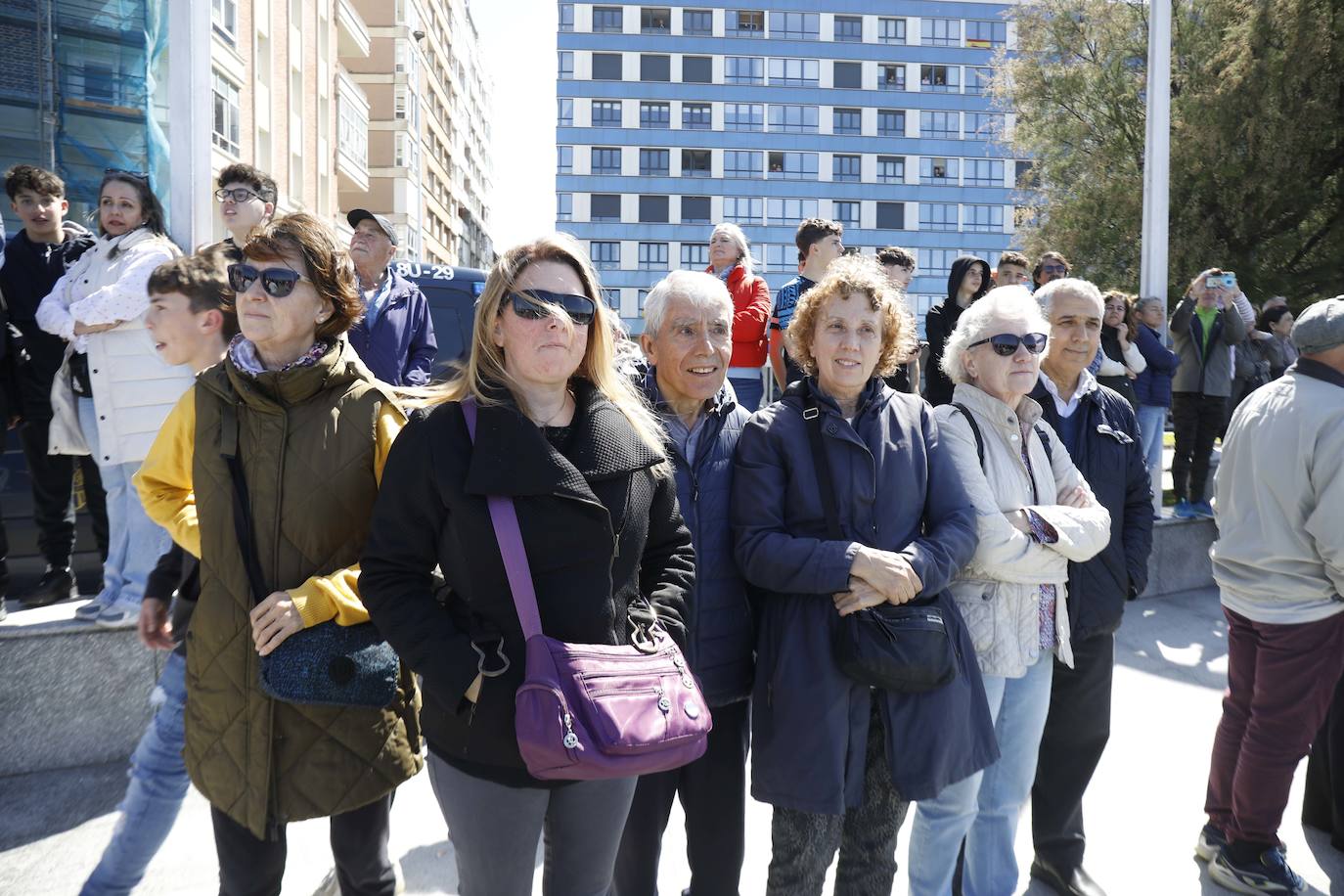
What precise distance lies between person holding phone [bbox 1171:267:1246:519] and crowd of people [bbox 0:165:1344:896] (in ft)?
17.5

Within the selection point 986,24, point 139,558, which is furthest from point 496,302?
point 986,24

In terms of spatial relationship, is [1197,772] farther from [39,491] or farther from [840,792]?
[39,491]

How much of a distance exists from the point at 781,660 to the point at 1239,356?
946cm

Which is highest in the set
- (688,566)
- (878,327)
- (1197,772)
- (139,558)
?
(878,327)

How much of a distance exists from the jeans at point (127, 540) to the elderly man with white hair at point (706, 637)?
107 inches

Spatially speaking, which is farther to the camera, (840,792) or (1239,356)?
(1239,356)

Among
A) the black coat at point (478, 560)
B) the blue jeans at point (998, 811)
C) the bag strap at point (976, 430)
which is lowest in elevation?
the blue jeans at point (998, 811)

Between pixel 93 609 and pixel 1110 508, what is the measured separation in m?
4.33

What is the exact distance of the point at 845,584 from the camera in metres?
2.62

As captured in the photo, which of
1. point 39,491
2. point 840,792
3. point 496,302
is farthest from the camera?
point 39,491

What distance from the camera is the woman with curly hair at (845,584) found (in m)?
2.66

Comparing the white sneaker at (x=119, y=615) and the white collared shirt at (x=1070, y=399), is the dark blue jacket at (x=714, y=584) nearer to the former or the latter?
the white collared shirt at (x=1070, y=399)

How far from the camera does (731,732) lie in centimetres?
292

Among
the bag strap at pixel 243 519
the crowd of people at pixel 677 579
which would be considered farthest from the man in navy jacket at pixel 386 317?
the bag strap at pixel 243 519
